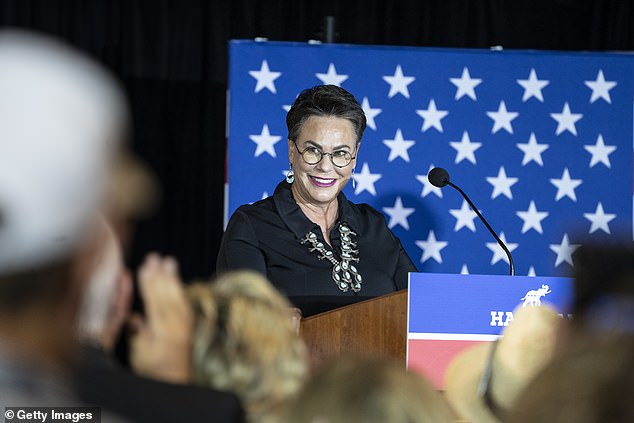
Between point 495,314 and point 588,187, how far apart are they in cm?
268

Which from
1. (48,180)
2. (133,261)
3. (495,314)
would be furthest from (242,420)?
(133,261)

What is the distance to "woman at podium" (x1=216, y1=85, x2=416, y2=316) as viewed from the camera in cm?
414

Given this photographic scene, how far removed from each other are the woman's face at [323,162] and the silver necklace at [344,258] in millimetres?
169

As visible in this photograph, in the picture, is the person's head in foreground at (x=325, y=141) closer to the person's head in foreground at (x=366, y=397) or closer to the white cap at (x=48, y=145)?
the person's head in foreground at (x=366, y=397)

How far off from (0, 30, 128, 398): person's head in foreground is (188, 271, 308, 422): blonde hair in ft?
1.22

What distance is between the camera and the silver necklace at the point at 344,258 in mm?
4172

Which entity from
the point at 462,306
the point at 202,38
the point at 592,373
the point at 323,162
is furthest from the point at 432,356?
the point at 202,38

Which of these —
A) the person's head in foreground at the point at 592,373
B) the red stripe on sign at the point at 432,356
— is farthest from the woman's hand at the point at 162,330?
the red stripe on sign at the point at 432,356

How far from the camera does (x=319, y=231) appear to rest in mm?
4410

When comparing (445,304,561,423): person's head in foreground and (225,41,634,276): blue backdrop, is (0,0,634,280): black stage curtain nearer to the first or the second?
(225,41,634,276): blue backdrop

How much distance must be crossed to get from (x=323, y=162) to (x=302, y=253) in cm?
44

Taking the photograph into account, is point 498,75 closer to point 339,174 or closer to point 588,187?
point 588,187

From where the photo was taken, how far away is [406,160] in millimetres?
5840

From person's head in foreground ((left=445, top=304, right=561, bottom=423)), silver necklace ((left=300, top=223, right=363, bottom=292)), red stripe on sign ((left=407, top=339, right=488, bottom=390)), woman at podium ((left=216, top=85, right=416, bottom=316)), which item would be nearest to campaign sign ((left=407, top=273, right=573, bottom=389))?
red stripe on sign ((left=407, top=339, right=488, bottom=390))
